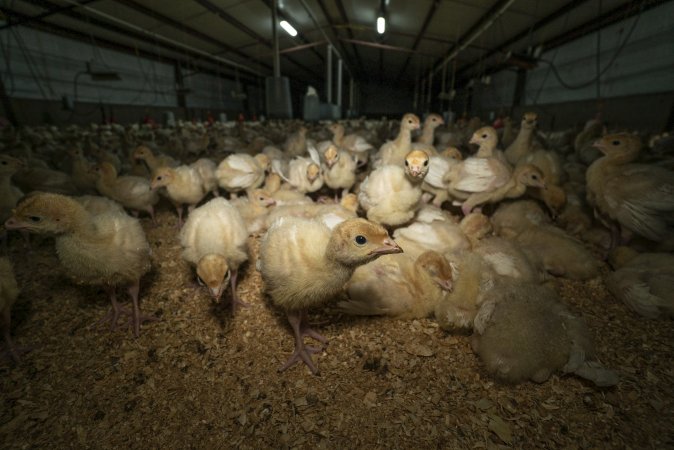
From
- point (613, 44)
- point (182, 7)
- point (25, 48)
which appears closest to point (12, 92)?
point (25, 48)

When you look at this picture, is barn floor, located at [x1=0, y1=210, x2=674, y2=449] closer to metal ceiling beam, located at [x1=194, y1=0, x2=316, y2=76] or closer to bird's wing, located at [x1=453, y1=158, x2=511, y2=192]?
bird's wing, located at [x1=453, y1=158, x2=511, y2=192]

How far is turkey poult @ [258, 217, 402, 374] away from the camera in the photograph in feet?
5.12

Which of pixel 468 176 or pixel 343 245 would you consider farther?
pixel 468 176

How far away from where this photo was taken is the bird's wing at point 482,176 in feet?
12.3

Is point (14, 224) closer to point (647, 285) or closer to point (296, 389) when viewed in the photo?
point (296, 389)

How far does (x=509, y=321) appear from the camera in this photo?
6.31ft

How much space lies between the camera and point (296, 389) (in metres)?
1.90

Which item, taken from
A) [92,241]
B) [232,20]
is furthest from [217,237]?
[232,20]

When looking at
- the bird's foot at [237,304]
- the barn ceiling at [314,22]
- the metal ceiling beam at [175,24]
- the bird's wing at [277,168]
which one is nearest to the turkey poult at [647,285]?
the bird's foot at [237,304]

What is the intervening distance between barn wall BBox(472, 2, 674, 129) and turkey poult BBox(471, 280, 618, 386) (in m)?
7.30

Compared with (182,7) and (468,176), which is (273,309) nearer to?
(468,176)

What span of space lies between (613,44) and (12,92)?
56.8ft

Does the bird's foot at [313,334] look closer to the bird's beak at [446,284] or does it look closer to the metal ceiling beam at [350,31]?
the bird's beak at [446,284]

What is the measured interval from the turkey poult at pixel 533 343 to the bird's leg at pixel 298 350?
1.18m
